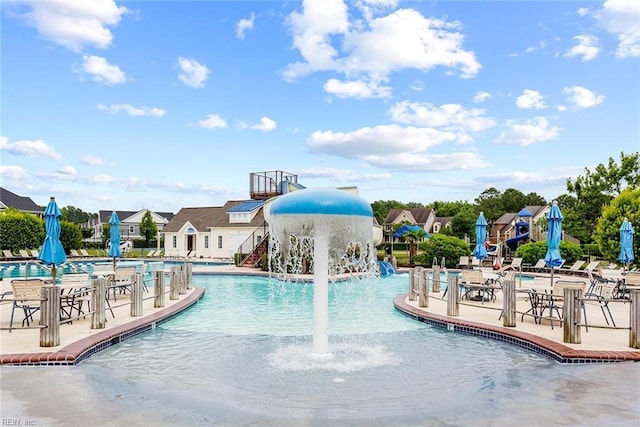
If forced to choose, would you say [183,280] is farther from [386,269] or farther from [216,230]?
[216,230]

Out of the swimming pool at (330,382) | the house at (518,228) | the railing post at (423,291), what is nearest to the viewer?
the swimming pool at (330,382)

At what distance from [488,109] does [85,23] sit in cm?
1839

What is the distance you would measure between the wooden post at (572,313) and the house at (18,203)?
60996 mm

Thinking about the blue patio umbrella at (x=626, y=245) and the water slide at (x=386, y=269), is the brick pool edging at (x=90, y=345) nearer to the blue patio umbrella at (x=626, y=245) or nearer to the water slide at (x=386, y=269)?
the water slide at (x=386, y=269)

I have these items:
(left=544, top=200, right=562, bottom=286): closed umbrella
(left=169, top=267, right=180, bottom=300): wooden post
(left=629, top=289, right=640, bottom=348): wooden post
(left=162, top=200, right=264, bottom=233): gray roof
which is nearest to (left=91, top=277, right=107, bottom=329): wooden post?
(left=169, top=267, right=180, bottom=300): wooden post

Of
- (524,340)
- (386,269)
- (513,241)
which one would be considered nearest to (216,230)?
(386,269)

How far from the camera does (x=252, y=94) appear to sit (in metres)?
25.0

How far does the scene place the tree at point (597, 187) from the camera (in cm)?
3962

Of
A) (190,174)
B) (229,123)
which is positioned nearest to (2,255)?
(190,174)

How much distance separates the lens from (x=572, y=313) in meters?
8.51

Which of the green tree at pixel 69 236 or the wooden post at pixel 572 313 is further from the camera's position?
the green tree at pixel 69 236

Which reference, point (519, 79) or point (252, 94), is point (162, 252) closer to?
point (252, 94)

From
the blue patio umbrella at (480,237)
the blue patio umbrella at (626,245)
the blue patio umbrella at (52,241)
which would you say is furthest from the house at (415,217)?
the blue patio umbrella at (52,241)

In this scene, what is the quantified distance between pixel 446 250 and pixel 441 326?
17954 millimetres
